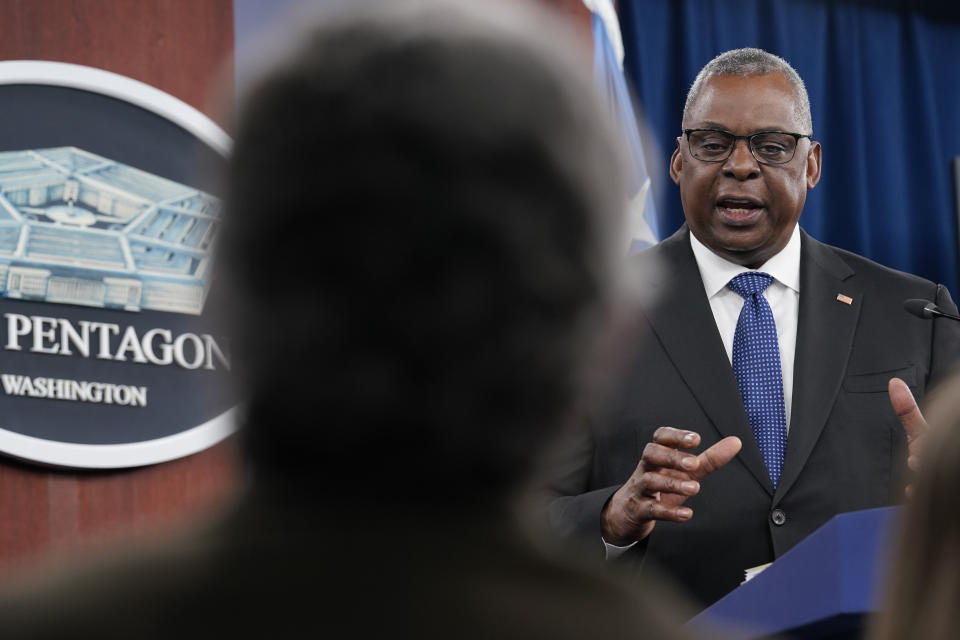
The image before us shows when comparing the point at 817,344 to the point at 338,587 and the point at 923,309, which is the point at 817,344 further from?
the point at 338,587

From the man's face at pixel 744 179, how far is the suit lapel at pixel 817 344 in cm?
10

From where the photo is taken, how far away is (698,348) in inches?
110

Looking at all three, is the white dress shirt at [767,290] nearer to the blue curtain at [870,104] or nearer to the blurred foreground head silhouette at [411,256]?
the blurred foreground head silhouette at [411,256]

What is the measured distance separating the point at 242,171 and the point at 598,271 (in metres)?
0.12

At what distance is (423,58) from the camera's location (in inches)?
17.1

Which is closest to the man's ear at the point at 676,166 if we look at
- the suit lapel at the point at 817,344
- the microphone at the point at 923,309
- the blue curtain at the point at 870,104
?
the suit lapel at the point at 817,344

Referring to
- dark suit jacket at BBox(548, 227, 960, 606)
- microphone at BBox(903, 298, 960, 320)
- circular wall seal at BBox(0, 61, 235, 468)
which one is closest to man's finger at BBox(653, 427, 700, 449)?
dark suit jacket at BBox(548, 227, 960, 606)

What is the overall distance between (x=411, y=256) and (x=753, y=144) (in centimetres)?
275

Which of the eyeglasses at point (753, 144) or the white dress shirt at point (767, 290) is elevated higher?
the eyeglasses at point (753, 144)

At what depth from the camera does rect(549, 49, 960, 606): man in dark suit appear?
100 inches

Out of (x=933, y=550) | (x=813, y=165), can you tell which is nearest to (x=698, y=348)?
(x=813, y=165)

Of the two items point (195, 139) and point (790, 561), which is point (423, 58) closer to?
point (790, 561)

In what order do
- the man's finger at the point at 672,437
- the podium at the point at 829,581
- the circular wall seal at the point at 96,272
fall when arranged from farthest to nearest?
1. the circular wall seal at the point at 96,272
2. the man's finger at the point at 672,437
3. the podium at the point at 829,581

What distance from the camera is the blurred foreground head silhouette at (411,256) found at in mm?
425
